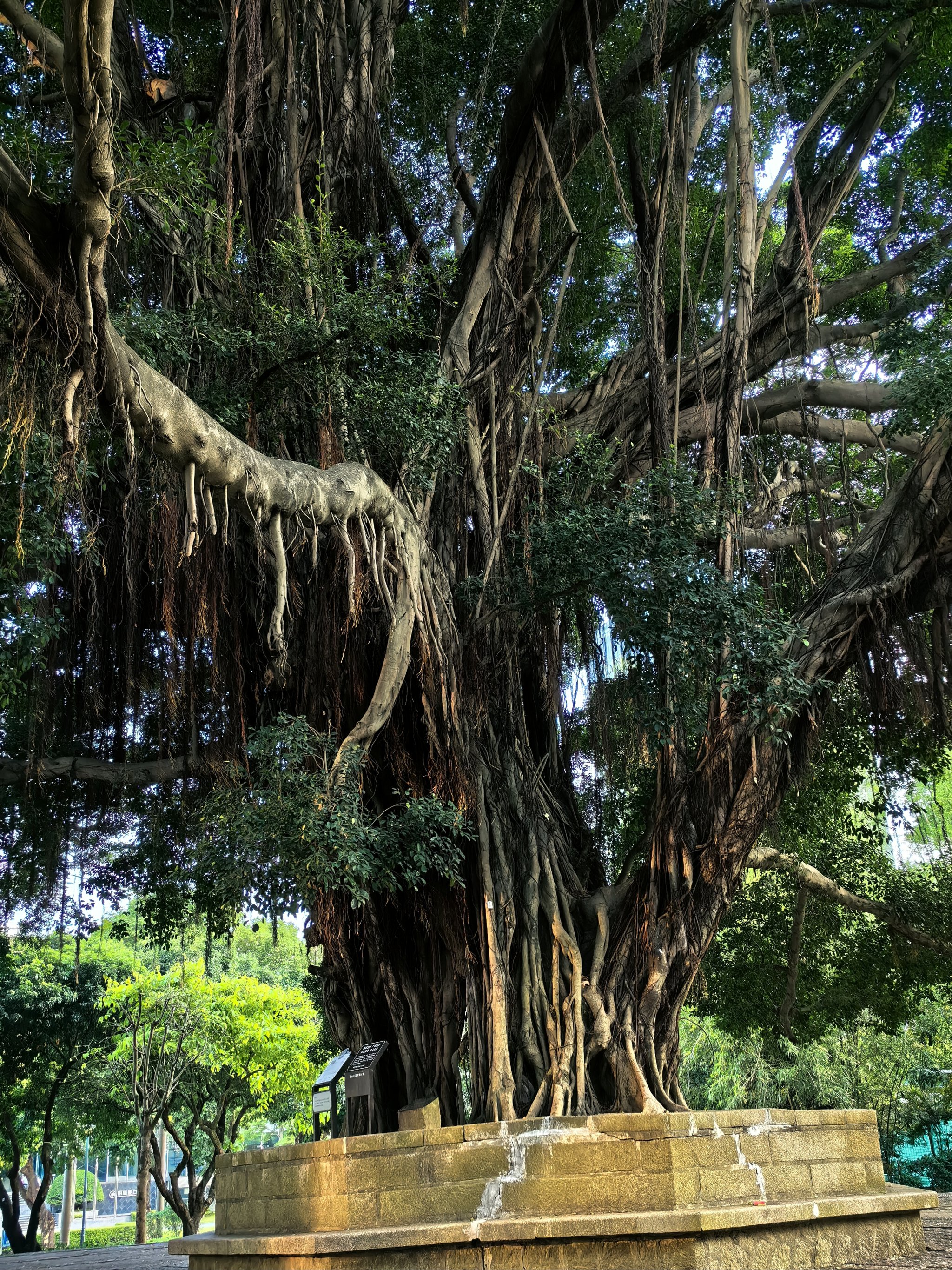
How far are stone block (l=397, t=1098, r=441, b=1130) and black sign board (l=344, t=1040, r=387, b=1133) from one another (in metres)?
0.15

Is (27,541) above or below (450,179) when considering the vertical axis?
below

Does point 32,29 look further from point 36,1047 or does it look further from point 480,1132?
point 36,1047

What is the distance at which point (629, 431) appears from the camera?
661 centimetres

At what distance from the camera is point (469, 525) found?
607cm

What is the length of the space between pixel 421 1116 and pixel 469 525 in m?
3.05

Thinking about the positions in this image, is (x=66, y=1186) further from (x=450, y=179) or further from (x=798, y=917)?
(x=450, y=179)

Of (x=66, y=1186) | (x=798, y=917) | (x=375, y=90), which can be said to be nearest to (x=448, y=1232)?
(x=798, y=917)

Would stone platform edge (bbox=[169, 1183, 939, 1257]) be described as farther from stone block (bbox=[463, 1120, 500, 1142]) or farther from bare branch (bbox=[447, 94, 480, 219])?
bare branch (bbox=[447, 94, 480, 219])

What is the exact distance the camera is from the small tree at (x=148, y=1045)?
12.0 m

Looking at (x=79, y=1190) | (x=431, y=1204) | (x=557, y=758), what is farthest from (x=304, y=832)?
(x=79, y=1190)

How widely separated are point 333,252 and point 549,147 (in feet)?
4.93

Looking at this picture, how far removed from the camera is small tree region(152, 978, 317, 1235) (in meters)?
12.8

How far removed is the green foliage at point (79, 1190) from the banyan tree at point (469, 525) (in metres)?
22.3

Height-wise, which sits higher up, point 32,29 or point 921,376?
point 32,29
